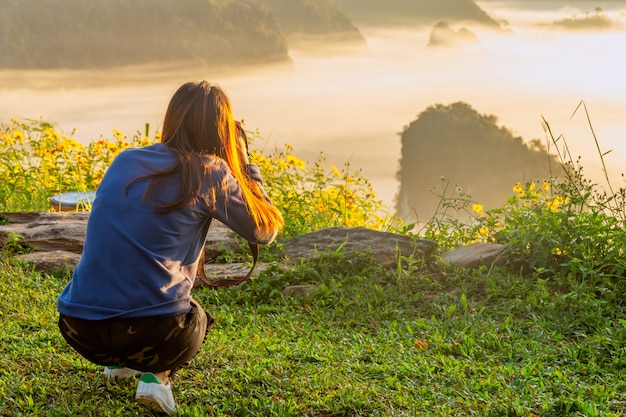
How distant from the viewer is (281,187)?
7418 mm

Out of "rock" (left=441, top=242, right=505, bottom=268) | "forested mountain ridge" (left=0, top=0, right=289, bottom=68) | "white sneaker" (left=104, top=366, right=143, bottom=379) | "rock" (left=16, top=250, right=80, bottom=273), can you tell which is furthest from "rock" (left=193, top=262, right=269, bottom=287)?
"forested mountain ridge" (left=0, top=0, right=289, bottom=68)

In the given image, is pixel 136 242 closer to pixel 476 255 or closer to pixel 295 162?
pixel 476 255

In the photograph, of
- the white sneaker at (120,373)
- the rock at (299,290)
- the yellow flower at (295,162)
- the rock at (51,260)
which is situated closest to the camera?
the white sneaker at (120,373)

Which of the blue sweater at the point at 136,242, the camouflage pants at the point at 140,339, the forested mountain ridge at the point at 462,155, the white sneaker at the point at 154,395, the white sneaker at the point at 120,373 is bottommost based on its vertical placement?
the forested mountain ridge at the point at 462,155

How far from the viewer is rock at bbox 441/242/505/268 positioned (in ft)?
17.8

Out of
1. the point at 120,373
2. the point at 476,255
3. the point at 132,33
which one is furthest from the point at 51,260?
the point at 132,33

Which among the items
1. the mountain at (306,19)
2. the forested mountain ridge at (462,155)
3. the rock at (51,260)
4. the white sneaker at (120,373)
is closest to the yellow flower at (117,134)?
the rock at (51,260)

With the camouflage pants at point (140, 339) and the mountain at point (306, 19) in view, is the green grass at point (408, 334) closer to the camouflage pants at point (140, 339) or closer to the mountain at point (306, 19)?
the camouflage pants at point (140, 339)

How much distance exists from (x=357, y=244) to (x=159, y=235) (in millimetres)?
2935

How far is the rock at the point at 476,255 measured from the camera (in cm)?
542

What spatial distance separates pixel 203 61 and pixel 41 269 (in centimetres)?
2095

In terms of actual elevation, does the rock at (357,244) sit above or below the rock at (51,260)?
above

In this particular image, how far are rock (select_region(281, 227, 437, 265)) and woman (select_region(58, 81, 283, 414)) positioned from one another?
2.50 metres

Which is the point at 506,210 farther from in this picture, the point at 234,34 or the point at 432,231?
the point at 234,34
